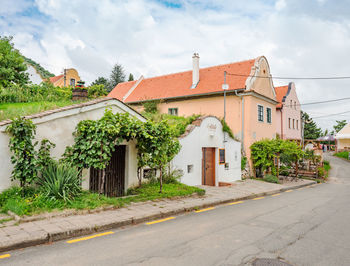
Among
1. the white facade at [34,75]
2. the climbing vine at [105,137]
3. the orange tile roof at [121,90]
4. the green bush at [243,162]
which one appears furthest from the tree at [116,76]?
the climbing vine at [105,137]

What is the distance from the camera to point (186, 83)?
22953mm

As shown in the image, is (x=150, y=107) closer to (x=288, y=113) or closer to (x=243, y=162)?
(x=243, y=162)

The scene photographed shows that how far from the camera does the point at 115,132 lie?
25.7ft

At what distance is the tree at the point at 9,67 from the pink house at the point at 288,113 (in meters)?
24.4

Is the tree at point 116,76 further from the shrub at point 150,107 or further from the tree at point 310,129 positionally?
the tree at point 310,129

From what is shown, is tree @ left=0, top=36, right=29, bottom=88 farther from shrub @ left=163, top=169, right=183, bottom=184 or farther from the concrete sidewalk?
the concrete sidewalk

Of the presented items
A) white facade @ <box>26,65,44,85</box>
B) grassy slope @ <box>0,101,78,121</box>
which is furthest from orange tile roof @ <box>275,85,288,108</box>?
white facade @ <box>26,65,44,85</box>

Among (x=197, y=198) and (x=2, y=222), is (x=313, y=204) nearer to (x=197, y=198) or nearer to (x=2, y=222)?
(x=197, y=198)

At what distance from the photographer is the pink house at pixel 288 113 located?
2845 cm

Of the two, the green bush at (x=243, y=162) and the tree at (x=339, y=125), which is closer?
the green bush at (x=243, y=162)

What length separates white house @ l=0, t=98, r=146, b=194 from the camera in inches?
275

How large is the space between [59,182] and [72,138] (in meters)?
1.74

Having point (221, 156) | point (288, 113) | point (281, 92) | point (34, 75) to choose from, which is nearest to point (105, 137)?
point (221, 156)

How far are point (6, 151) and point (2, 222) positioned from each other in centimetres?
204
